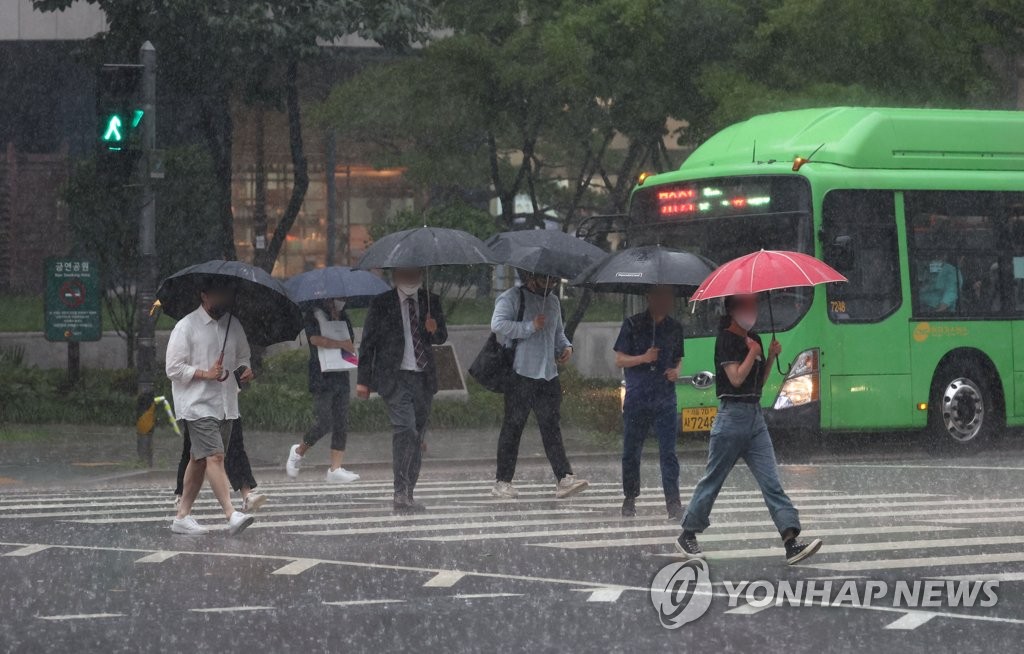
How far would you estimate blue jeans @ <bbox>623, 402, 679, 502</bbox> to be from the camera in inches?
475

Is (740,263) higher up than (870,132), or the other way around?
(870,132)

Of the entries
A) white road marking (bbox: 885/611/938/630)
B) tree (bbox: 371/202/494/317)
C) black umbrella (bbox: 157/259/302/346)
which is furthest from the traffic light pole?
white road marking (bbox: 885/611/938/630)

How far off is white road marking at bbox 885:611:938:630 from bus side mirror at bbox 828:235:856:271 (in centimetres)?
881

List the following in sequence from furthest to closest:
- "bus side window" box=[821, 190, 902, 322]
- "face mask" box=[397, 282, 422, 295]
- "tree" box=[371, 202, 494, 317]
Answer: "tree" box=[371, 202, 494, 317]
"bus side window" box=[821, 190, 902, 322]
"face mask" box=[397, 282, 422, 295]

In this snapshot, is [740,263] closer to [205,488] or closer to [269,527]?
[269,527]

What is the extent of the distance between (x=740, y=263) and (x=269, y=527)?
4.02 metres

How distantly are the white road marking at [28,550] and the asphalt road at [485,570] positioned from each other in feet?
0.04

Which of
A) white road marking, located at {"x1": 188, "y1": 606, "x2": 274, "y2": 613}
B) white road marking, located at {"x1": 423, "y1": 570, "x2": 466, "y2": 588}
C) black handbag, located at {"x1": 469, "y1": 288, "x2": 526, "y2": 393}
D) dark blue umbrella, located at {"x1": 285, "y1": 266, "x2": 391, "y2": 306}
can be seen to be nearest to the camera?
white road marking, located at {"x1": 188, "y1": 606, "x2": 274, "y2": 613}

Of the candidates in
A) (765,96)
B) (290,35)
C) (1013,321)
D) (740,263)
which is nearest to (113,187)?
(290,35)

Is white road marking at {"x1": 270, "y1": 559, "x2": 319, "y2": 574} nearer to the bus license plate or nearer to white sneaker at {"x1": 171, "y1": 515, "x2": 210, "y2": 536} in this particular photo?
white sneaker at {"x1": 171, "y1": 515, "x2": 210, "y2": 536}

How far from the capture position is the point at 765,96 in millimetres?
21922

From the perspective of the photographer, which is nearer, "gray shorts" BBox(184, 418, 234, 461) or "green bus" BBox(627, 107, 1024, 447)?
"gray shorts" BBox(184, 418, 234, 461)

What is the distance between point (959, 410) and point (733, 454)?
29.6ft

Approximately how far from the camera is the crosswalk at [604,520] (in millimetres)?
10297
